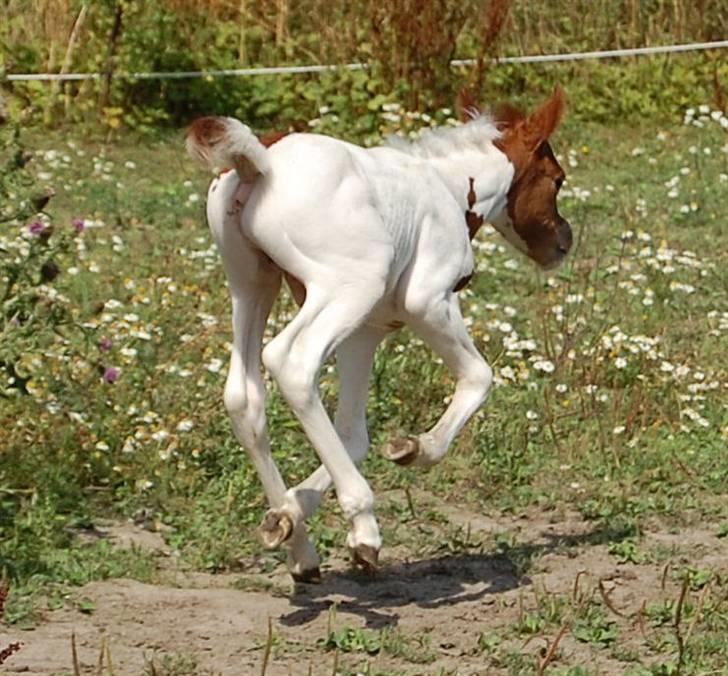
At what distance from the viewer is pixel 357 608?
→ 605 cm

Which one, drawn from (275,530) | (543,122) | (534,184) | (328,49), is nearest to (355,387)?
(275,530)

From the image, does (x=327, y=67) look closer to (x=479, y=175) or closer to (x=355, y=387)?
(x=479, y=175)

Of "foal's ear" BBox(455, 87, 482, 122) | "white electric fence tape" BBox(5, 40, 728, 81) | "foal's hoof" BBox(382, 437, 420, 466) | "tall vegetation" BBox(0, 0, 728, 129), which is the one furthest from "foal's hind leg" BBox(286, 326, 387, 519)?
"white electric fence tape" BBox(5, 40, 728, 81)

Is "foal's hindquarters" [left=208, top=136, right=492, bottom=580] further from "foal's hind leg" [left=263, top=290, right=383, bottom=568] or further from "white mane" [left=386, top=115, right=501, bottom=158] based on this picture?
"white mane" [left=386, top=115, right=501, bottom=158]

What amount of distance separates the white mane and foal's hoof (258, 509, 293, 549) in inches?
55.1

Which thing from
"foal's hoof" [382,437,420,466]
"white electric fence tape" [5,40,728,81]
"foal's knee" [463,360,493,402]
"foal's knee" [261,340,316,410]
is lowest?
"white electric fence tape" [5,40,728,81]

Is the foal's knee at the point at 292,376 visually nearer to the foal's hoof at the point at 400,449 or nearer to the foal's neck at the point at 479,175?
the foal's hoof at the point at 400,449

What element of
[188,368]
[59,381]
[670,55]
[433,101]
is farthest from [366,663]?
[670,55]

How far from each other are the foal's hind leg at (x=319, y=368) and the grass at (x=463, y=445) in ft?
1.06

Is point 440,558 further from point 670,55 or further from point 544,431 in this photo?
point 670,55

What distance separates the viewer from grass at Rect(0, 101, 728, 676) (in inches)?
232

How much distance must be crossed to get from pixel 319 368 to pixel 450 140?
1269 mm

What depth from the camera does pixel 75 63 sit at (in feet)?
44.8

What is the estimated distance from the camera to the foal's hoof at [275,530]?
578 cm
